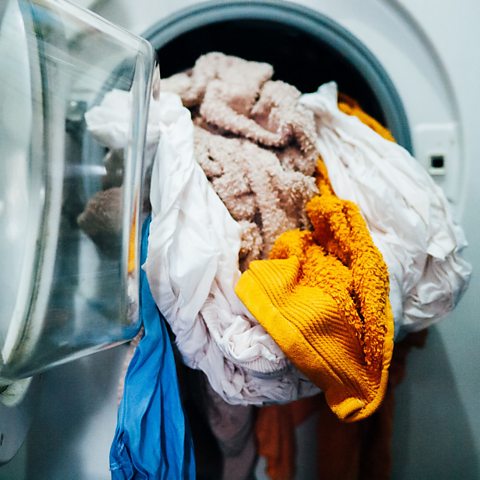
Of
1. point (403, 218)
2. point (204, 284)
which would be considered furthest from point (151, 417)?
point (403, 218)

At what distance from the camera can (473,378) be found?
74 cm

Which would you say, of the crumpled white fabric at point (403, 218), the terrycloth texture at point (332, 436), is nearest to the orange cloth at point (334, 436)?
the terrycloth texture at point (332, 436)

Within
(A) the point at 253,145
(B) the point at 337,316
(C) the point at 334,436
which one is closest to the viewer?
(B) the point at 337,316

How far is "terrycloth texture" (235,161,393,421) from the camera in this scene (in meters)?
0.49

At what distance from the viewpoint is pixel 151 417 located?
0.56 meters

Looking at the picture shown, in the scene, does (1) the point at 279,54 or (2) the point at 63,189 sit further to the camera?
(1) the point at 279,54

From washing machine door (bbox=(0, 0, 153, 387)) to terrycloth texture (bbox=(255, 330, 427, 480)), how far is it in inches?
12.9

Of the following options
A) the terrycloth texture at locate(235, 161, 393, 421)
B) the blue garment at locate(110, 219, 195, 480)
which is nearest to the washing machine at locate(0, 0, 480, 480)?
the blue garment at locate(110, 219, 195, 480)

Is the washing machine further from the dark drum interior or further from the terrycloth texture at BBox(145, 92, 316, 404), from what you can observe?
the terrycloth texture at BBox(145, 92, 316, 404)

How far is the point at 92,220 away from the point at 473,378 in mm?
653

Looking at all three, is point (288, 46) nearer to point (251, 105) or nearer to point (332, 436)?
point (251, 105)

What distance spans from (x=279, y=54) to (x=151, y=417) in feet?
2.06

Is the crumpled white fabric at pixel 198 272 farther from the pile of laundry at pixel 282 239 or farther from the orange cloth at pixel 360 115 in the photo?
the orange cloth at pixel 360 115

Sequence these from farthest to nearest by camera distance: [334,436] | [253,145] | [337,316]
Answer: [334,436], [253,145], [337,316]
